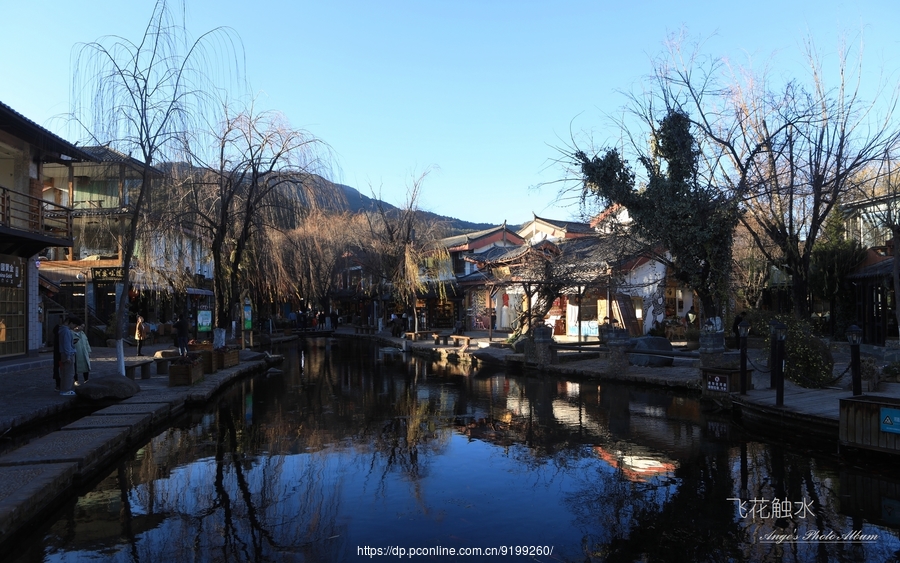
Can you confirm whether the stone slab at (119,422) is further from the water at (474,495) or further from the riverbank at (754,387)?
the riverbank at (754,387)

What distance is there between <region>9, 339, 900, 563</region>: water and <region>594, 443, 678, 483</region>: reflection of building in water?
0.14 ft

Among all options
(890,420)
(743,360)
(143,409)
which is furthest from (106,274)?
(890,420)

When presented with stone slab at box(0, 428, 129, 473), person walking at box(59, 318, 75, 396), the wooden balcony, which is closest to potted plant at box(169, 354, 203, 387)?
person walking at box(59, 318, 75, 396)

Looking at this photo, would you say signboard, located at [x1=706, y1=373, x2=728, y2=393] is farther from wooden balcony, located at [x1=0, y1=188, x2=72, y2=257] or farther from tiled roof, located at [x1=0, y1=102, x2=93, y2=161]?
wooden balcony, located at [x1=0, y1=188, x2=72, y2=257]

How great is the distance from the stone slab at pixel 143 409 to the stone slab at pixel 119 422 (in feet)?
0.88

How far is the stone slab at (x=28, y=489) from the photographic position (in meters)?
5.75

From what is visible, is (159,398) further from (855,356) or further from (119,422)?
(855,356)

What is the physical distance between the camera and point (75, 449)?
26.5 feet

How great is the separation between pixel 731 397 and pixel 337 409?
792 cm

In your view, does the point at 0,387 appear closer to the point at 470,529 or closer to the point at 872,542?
the point at 470,529

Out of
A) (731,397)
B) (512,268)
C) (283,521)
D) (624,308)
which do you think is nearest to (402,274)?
(512,268)

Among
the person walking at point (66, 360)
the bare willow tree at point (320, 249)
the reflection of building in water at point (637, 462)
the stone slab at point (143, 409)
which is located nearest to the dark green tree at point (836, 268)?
the reflection of building in water at point (637, 462)

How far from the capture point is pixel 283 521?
6.37m

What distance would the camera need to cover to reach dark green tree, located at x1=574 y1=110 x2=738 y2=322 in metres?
15.9
